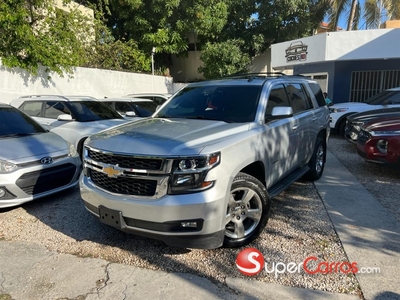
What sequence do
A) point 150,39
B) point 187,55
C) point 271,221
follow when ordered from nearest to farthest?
point 271,221
point 150,39
point 187,55

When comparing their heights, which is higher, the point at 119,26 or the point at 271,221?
the point at 119,26

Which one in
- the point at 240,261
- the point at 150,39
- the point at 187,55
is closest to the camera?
the point at 240,261

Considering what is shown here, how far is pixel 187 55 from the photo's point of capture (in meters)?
24.1

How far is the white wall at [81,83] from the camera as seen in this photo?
10180mm

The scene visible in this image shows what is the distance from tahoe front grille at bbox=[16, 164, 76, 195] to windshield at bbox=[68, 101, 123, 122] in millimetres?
2341

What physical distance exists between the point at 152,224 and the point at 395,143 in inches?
191

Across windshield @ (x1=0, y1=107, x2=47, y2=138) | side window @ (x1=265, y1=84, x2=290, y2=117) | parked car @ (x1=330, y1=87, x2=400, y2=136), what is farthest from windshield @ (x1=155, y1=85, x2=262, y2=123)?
parked car @ (x1=330, y1=87, x2=400, y2=136)

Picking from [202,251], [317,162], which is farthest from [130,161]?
[317,162]

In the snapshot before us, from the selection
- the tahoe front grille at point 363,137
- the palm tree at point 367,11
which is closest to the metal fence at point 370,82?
the palm tree at point 367,11

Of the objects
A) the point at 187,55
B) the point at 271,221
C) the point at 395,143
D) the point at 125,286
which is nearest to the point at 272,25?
the point at 187,55

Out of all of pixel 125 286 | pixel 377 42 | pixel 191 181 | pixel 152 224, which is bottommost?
pixel 125 286

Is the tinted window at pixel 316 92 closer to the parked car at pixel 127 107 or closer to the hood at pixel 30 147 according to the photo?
the hood at pixel 30 147

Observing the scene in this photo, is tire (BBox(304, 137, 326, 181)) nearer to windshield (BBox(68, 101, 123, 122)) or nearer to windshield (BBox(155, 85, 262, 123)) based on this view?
windshield (BBox(155, 85, 262, 123))

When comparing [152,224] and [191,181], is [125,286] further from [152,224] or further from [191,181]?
[191,181]
